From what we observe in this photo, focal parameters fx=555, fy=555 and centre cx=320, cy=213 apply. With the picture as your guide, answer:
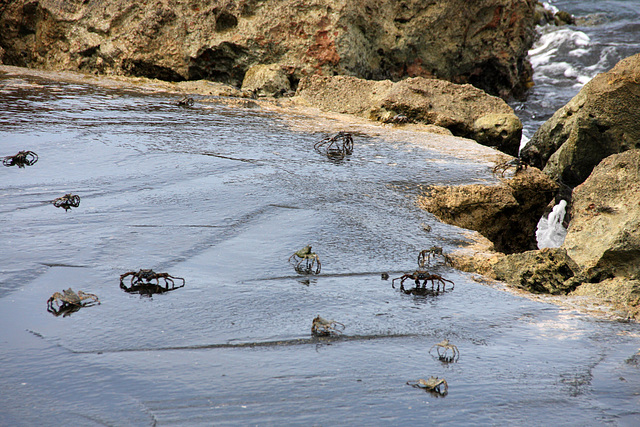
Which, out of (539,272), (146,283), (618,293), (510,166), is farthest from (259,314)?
(510,166)

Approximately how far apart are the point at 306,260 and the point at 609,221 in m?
3.10

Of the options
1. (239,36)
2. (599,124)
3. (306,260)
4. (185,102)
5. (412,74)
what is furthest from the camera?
(412,74)

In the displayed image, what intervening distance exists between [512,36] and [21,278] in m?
13.7

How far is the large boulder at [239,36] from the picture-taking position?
440 inches

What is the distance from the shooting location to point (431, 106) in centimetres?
934

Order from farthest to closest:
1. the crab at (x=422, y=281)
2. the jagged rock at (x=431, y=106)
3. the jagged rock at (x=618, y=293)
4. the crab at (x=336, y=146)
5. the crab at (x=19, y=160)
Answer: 1. the jagged rock at (x=431, y=106)
2. the crab at (x=336, y=146)
3. the crab at (x=19, y=160)
4. the jagged rock at (x=618, y=293)
5. the crab at (x=422, y=281)

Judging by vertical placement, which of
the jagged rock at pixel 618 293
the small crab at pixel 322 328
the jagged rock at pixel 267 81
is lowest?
the jagged rock at pixel 618 293

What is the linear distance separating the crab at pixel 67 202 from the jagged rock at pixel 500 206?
3350 millimetres

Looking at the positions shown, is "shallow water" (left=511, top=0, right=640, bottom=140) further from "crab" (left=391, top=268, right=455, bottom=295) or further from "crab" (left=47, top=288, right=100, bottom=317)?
"crab" (left=47, top=288, right=100, bottom=317)

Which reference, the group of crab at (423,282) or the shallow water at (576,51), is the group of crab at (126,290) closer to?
the group of crab at (423,282)

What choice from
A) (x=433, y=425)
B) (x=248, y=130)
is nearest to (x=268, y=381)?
(x=433, y=425)

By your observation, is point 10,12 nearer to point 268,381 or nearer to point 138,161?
point 138,161

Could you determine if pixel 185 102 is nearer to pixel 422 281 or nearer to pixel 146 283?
pixel 146 283

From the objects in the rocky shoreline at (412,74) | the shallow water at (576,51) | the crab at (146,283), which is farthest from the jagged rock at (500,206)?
the shallow water at (576,51)
